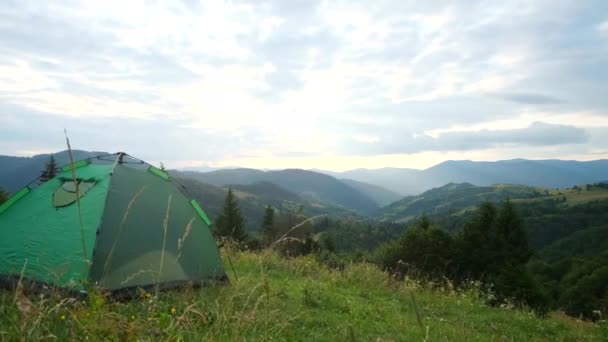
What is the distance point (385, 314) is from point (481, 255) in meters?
39.5

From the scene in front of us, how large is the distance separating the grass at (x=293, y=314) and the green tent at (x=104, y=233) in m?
0.49

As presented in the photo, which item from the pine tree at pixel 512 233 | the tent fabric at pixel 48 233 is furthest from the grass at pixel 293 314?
the pine tree at pixel 512 233

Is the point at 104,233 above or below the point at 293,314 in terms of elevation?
above

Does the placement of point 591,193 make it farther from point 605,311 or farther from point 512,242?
point 605,311

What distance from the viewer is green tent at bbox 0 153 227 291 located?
18.5 feet

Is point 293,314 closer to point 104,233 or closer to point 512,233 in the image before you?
point 104,233

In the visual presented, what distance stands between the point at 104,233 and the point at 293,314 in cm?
302

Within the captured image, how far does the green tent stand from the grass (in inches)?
19.2

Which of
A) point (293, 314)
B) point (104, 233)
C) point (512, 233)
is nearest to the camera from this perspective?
point (293, 314)

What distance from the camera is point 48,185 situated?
6.62 meters

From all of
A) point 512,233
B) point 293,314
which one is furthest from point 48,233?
point 512,233

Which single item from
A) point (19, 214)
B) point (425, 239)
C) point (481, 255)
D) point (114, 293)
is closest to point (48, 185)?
point (19, 214)

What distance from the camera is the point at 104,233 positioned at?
585 cm

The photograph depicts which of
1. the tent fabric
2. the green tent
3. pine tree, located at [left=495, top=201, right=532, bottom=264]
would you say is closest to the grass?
the green tent
